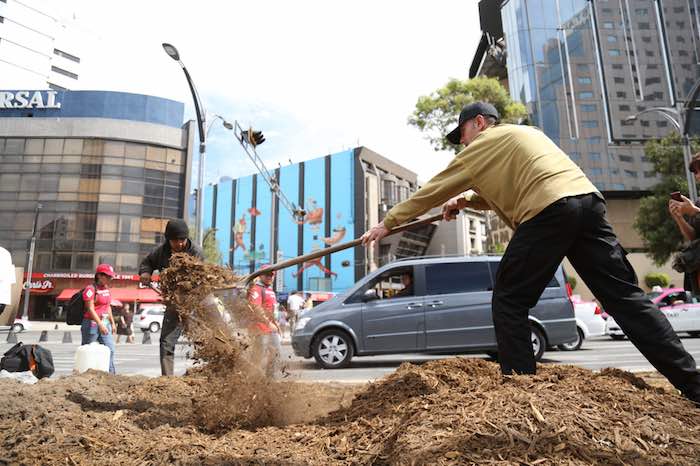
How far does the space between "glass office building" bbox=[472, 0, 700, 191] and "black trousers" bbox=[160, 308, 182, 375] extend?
128 ft

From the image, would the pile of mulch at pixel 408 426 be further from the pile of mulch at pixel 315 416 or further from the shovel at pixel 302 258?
the shovel at pixel 302 258

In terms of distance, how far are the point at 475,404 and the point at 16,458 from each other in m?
2.18

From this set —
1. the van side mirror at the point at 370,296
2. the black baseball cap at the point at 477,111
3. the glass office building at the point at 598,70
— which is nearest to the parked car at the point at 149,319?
the van side mirror at the point at 370,296

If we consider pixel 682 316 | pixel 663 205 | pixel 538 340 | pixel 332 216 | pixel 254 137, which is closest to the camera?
pixel 538 340

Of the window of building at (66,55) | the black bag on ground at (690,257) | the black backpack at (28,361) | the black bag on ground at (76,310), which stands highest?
the window of building at (66,55)

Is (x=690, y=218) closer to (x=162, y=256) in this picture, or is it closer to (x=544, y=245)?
(x=544, y=245)

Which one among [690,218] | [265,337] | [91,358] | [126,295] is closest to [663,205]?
→ [690,218]

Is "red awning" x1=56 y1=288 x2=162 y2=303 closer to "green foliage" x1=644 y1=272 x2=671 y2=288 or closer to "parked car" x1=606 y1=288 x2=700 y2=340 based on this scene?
"parked car" x1=606 y1=288 x2=700 y2=340

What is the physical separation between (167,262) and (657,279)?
39.1 meters

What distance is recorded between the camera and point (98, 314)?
6.19 m

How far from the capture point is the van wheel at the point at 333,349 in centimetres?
873

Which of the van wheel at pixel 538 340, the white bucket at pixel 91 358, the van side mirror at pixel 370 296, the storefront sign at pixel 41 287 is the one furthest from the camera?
the storefront sign at pixel 41 287

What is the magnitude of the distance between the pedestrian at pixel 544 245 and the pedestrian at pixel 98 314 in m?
4.80

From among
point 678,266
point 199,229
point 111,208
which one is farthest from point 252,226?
point 678,266
